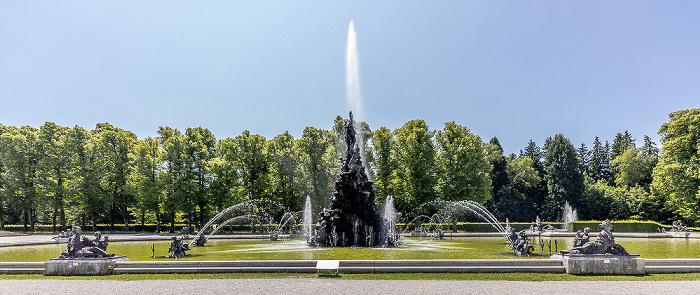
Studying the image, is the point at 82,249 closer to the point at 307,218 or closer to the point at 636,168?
the point at 307,218

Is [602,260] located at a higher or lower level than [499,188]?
lower

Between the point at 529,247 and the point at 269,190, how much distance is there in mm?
36925

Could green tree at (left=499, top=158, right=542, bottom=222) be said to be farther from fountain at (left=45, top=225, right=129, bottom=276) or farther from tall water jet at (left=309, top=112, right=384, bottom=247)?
fountain at (left=45, top=225, right=129, bottom=276)

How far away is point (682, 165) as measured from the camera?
1758 inches

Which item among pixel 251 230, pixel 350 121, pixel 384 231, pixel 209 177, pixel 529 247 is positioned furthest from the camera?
pixel 209 177

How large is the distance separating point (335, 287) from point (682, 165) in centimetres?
4929

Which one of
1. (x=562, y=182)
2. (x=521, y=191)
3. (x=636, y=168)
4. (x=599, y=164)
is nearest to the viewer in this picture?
(x=636, y=168)

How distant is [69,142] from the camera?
5425 centimetres

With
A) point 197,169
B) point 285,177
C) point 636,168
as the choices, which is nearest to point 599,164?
point 636,168

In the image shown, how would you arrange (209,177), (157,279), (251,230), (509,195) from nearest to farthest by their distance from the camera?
(157,279)
(251,230)
(209,177)
(509,195)

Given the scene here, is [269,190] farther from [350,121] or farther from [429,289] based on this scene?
[429,289]

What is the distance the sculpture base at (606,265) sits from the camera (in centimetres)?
1437

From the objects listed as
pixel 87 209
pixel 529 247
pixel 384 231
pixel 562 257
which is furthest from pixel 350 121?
pixel 87 209

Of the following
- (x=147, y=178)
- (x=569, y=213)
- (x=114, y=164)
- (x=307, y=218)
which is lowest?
(x=569, y=213)
